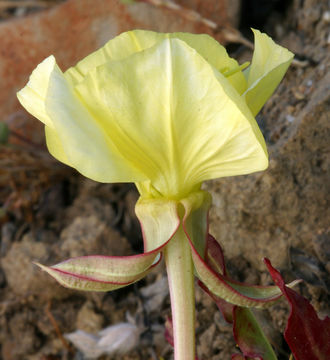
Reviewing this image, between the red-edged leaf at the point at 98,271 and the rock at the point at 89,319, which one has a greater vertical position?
the red-edged leaf at the point at 98,271

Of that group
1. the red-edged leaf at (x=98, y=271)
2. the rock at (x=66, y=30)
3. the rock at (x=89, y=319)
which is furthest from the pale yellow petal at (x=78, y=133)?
the rock at (x=66, y=30)

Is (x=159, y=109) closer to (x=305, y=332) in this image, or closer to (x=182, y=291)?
(x=182, y=291)

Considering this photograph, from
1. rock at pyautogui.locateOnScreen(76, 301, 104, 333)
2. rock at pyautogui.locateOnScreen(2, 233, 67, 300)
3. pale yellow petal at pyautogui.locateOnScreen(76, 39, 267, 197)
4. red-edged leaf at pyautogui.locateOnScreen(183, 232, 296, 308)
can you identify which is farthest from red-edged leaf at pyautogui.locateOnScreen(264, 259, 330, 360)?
rock at pyautogui.locateOnScreen(2, 233, 67, 300)

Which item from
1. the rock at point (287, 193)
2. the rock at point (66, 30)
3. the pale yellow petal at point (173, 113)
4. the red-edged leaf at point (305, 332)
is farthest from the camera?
the rock at point (66, 30)

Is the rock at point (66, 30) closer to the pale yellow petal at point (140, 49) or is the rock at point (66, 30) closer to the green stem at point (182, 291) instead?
the pale yellow petal at point (140, 49)

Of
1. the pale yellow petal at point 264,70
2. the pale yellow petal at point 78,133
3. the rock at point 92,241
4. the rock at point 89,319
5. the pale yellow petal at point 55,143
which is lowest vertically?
the rock at point 89,319

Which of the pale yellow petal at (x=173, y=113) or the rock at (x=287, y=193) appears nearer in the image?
the pale yellow petal at (x=173, y=113)

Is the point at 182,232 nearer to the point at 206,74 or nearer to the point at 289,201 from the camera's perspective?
the point at 206,74
